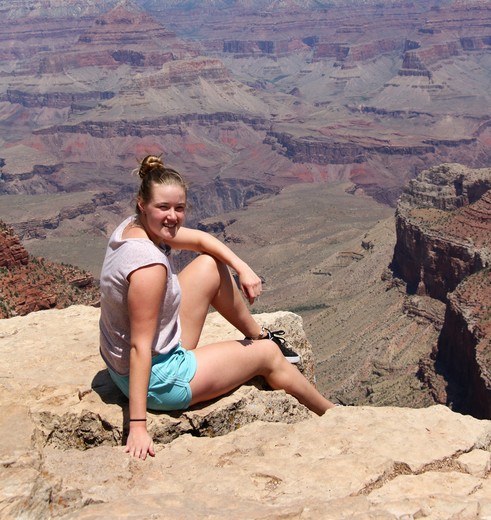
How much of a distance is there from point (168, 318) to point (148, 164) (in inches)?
67.7

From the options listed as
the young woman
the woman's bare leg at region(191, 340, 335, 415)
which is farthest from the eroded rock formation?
the woman's bare leg at region(191, 340, 335, 415)

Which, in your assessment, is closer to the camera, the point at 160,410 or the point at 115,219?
the point at 160,410

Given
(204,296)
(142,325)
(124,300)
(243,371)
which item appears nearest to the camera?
(142,325)

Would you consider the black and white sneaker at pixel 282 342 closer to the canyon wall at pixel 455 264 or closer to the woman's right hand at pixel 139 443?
the woman's right hand at pixel 139 443

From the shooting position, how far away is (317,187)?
139 m

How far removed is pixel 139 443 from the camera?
8.92 metres

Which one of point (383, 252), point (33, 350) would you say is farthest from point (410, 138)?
point (33, 350)

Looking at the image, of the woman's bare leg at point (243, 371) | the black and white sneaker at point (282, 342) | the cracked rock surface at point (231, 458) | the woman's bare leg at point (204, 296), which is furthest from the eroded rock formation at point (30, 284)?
the woman's bare leg at point (243, 371)

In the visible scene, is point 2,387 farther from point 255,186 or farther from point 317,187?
point 255,186

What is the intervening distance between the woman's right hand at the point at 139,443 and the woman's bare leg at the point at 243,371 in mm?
963

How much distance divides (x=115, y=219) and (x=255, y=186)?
3560 cm

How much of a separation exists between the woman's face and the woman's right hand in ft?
7.01

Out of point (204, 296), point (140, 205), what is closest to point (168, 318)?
point (204, 296)

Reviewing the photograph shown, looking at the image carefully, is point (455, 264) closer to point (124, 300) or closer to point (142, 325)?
point (124, 300)
